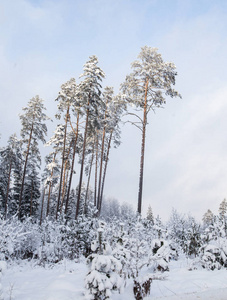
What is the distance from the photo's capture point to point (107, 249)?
149 inches

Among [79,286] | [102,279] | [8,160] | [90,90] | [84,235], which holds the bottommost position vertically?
[79,286]

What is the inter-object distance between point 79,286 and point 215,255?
4.08 m

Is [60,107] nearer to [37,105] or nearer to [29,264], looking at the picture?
[37,105]

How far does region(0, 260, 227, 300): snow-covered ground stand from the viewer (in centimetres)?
369

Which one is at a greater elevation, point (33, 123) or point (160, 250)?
point (33, 123)

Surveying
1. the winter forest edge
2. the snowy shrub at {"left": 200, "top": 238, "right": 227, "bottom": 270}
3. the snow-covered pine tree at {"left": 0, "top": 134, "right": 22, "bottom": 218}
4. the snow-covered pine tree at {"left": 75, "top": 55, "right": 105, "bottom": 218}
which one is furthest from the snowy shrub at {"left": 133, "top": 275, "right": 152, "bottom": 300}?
the snow-covered pine tree at {"left": 0, "top": 134, "right": 22, "bottom": 218}

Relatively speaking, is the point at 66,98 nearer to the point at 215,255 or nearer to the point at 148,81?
the point at 148,81

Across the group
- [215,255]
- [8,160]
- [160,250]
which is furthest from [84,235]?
[8,160]

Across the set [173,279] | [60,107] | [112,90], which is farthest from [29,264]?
[112,90]

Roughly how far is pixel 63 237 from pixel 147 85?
11.1m

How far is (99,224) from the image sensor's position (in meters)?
4.84

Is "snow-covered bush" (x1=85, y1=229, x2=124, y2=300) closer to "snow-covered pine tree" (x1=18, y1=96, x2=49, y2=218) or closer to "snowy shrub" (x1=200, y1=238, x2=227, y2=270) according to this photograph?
"snowy shrub" (x1=200, y1=238, x2=227, y2=270)

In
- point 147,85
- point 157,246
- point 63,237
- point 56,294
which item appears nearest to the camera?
point 56,294

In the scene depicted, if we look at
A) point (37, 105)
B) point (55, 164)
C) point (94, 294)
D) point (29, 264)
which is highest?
point (37, 105)
